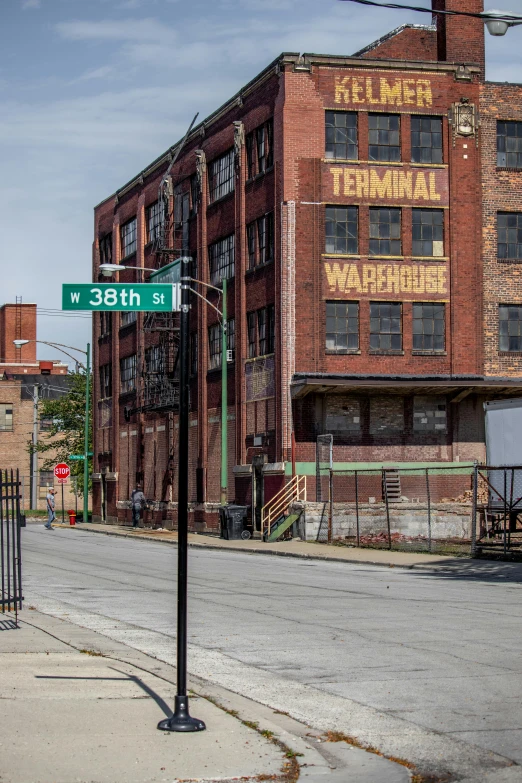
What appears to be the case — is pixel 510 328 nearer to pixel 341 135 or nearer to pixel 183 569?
pixel 341 135

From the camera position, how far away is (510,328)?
1748 inches

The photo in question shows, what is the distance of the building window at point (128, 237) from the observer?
61938 millimetres

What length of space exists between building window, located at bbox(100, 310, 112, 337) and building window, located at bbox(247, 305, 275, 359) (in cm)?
2068

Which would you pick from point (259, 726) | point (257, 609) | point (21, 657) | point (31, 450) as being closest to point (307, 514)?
point (257, 609)

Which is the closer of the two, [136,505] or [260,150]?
[260,150]

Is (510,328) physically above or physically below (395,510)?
above

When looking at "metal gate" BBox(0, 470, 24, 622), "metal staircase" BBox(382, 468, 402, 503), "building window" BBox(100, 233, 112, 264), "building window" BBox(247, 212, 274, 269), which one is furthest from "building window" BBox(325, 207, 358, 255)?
"metal gate" BBox(0, 470, 24, 622)

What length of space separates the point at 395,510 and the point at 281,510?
16.1ft

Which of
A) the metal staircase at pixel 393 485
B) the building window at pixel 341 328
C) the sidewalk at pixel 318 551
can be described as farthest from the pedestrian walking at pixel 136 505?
the metal staircase at pixel 393 485

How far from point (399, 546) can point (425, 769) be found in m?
26.9

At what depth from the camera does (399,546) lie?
112 feet

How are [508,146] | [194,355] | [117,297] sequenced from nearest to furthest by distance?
[117,297], [508,146], [194,355]

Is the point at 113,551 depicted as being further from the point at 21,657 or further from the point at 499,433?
the point at 21,657

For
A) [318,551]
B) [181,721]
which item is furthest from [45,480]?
[181,721]
